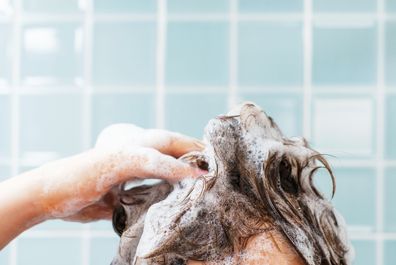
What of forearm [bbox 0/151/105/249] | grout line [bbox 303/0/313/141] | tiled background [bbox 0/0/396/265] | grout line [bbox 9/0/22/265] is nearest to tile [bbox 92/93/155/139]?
tiled background [bbox 0/0/396/265]

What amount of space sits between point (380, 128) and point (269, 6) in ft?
1.64

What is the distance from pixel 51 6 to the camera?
5.70ft

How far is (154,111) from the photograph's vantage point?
1.71 meters

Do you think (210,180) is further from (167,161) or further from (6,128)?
(6,128)

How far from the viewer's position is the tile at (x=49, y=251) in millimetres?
1715

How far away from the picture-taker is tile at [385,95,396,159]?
5.57 ft

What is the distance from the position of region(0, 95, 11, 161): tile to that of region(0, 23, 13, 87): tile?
62 millimetres

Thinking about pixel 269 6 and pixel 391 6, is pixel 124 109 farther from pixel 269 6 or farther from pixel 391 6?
pixel 391 6

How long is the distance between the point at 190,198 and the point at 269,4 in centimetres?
97

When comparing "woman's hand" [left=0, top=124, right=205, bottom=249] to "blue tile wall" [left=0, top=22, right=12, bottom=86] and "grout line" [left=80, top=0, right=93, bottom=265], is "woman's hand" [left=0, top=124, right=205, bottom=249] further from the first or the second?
"blue tile wall" [left=0, top=22, right=12, bottom=86]

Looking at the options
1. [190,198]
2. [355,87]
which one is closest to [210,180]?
[190,198]

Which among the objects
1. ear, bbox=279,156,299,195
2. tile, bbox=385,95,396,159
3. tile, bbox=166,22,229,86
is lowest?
ear, bbox=279,156,299,195

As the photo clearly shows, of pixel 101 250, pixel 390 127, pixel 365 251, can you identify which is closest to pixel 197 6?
pixel 390 127

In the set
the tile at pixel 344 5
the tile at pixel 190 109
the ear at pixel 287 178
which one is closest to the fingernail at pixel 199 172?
the ear at pixel 287 178
